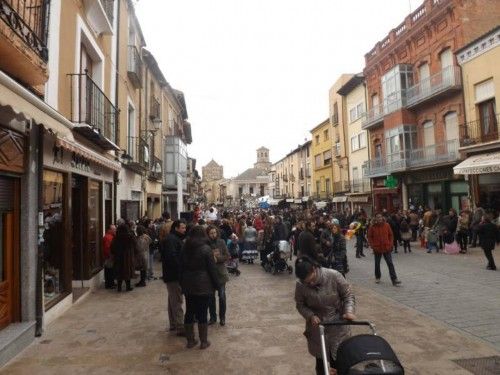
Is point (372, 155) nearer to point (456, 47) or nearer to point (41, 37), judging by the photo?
point (456, 47)

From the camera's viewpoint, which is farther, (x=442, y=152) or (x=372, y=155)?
(x=372, y=155)

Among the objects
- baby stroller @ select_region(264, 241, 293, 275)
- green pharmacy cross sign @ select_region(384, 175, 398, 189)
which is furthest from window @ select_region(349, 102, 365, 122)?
baby stroller @ select_region(264, 241, 293, 275)

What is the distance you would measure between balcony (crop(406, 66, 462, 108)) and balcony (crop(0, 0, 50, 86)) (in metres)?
19.3

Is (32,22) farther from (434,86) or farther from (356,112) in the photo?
(356,112)

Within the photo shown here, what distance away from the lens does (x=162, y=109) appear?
2228 centimetres

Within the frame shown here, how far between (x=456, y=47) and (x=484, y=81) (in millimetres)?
3108

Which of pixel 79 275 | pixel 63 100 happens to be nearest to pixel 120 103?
pixel 63 100

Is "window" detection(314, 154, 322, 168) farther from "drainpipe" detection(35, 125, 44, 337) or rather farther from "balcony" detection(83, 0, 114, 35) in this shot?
"drainpipe" detection(35, 125, 44, 337)

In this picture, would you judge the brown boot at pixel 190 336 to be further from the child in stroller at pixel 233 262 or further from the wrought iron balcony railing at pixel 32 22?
the child in stroller at pixel 233 262

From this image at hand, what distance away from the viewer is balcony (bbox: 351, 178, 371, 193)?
32.2 metres

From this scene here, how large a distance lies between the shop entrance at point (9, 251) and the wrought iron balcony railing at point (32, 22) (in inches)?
77.6

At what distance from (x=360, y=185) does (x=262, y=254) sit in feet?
73.6

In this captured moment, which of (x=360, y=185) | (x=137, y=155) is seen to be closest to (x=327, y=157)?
(x=360, y=185)

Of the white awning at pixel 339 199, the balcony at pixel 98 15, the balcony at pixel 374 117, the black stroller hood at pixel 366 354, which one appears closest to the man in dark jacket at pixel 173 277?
the black stroller hood at pixel 366 354
